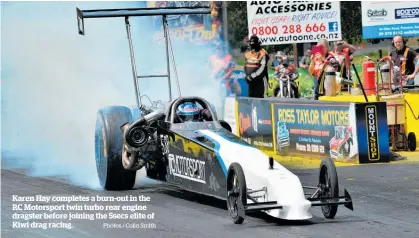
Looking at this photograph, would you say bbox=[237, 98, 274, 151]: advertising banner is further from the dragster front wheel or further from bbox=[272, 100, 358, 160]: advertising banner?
the dragster front wheel

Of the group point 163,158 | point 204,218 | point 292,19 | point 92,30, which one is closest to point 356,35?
point 292,19

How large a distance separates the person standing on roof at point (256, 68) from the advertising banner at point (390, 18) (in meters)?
3.63

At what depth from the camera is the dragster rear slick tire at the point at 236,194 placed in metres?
10.7

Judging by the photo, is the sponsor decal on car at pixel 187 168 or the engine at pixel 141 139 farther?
the engine at pixel 141 139

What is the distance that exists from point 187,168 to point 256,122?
22.6ft

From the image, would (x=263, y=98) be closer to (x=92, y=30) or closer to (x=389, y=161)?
(x=389, y=161)

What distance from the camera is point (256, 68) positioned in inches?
809

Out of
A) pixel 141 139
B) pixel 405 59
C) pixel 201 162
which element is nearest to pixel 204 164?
pixel 201 162

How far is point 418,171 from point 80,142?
718cm

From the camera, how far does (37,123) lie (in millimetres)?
23219

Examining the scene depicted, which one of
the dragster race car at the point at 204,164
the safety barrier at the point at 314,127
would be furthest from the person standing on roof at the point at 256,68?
the dragster race car at the point at 204,164

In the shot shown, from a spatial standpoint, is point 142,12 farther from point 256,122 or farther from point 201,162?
point 256,122

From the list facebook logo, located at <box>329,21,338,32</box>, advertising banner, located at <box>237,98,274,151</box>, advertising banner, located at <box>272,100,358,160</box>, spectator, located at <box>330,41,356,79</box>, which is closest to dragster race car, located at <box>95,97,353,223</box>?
advertising banner, located at <box>272,100,358,160</box>

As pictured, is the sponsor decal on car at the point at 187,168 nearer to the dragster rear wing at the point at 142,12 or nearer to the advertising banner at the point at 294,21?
the dragster rear wing at the point at 142,12
